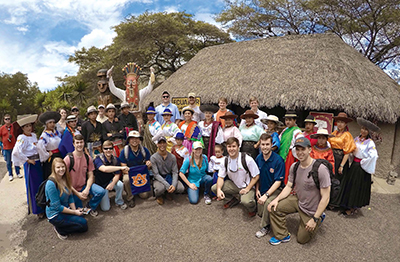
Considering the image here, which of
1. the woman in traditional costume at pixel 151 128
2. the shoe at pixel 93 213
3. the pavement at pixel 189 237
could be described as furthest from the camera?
the woman in traditional costume at pixel 151 128

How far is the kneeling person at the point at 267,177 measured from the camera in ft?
11.3

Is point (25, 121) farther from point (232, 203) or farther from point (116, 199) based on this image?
point (232, 203)

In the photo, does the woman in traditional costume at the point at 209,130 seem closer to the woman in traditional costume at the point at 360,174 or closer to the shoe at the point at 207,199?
the shoe at the point at 207,199

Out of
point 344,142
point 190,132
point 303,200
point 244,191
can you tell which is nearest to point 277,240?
point 303,200

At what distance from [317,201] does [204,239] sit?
68.4 inches

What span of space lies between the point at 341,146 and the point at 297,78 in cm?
440

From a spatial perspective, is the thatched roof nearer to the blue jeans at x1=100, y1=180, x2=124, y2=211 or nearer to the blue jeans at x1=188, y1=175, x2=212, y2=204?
the blue jeans at x1=188, y1=175, x2=212, y2=204

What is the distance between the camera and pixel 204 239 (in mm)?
3389

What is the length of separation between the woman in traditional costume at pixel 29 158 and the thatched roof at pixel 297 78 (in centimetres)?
597

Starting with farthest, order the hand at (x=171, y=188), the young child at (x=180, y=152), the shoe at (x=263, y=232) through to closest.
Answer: the young child at (x=180, y=152) < the hand at (x=171, y=188) < the shoe at (x=263, y=232)

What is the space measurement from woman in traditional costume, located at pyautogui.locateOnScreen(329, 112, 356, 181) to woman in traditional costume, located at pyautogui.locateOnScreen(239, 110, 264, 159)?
1343mm

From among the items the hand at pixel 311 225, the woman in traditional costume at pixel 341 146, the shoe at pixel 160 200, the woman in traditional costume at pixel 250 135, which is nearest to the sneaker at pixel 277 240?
the hand at pixel 311 225

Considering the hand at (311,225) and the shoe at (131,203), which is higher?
the hand at (311,225)

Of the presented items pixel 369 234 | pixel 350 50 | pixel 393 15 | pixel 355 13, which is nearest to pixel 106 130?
pixel 369 234
